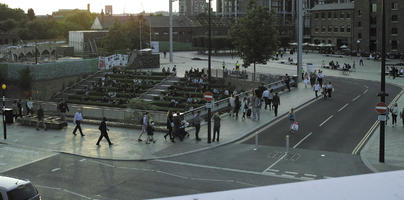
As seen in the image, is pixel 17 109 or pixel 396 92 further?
pixel 396 92

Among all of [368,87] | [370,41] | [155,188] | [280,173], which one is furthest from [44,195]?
[370,41]

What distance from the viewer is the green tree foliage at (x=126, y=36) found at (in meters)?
72.9

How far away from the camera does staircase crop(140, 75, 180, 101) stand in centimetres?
4334

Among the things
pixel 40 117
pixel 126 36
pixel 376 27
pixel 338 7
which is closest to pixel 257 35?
pixel 40 117

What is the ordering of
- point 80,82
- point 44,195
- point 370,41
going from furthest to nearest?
point 370,41 → point 80,82 → point 44,195

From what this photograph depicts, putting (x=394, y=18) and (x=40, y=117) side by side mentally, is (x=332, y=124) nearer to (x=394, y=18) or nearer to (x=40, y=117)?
(x=40, y=117)

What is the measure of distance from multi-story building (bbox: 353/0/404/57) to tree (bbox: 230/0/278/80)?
135 ft

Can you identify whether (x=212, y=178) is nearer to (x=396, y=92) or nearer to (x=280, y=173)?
(x=280, y=173)

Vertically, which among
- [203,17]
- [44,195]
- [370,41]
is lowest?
[44,195]

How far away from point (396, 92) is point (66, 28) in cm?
10173

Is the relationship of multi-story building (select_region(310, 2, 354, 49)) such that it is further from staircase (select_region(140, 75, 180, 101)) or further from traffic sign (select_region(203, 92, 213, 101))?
traffic sign (select_region(203, 92, 213, 101))

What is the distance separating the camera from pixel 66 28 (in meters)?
124

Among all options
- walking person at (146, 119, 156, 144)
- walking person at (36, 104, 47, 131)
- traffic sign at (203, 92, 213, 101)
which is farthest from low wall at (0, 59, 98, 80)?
traffic sign at (203, 92, 213, 101)

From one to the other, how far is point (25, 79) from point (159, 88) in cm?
1506
